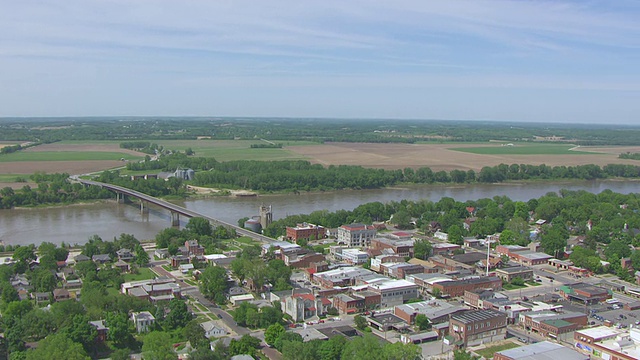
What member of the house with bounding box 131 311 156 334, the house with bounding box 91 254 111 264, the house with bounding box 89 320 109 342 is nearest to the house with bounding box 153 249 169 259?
the house with bounding box 91 254 111 264

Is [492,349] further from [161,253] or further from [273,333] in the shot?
[161,253]

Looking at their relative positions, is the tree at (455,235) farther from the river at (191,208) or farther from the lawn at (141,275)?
the lawn at (141,275)


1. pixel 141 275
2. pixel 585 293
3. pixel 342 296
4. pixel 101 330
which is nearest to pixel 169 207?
pixel 141 275

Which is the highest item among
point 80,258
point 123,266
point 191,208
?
point 80,258

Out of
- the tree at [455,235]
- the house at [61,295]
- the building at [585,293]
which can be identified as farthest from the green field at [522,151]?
the house at [61,295]

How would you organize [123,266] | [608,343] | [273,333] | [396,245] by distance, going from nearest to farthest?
[608,343]
[273,333]
[123,266]
[396,245]

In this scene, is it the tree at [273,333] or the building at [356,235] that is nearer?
the tree at [273,333]

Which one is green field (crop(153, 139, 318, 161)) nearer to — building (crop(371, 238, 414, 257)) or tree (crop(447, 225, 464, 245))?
tree (crop(447, 225, 464, 245))
